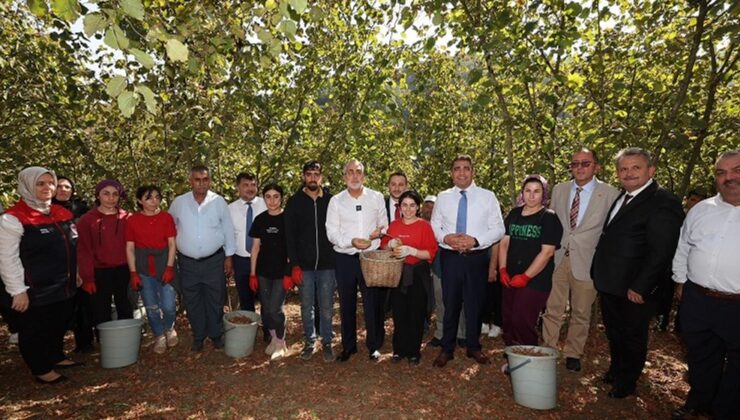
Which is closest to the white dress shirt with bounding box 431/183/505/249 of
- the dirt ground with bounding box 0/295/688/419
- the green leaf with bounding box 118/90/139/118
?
the dirt ground with bounding box 0/295/688/419

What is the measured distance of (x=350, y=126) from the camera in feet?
25.3

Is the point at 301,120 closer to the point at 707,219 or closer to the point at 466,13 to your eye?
the point at 466,13

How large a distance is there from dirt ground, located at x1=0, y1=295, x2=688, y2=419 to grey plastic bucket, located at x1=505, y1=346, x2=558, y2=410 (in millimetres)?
132

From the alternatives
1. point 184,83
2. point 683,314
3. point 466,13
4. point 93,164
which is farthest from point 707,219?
point 93,164

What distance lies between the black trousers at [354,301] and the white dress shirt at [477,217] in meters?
1.16

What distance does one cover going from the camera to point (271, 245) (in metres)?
5.82

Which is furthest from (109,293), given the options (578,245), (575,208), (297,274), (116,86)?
(575,208)

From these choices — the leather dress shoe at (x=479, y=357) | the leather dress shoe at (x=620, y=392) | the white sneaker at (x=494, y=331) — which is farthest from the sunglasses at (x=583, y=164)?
the white sneaker at (x=494, y=331)

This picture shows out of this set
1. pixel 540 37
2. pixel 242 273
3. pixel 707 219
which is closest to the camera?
pixel 707 219

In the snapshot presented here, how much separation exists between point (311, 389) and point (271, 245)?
201cm

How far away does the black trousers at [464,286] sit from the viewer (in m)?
5.29

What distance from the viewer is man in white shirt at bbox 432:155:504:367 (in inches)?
206

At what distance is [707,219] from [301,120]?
262 inches

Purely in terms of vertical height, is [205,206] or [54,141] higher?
[54,141]
